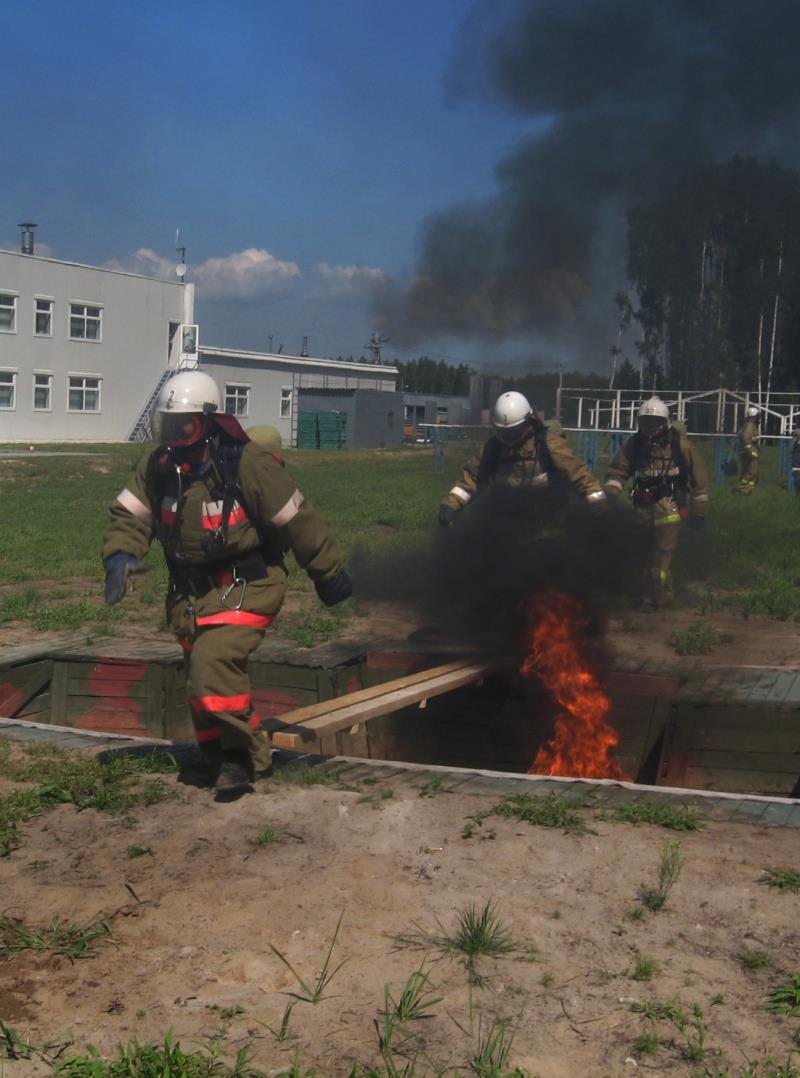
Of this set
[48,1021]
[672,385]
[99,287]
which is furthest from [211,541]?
[99,287]

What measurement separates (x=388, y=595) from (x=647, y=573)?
1.98 m

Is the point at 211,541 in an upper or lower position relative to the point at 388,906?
upper

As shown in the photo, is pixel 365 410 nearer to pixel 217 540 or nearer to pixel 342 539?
pixel 342 539

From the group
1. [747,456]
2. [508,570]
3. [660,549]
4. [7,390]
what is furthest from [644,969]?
[7,390]

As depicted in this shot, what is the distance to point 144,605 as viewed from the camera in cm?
899

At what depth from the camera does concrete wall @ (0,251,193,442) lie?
38156 mm

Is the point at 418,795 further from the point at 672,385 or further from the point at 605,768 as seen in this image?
the point at 672,385

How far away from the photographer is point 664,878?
3570 mm

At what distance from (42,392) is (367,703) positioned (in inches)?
1425

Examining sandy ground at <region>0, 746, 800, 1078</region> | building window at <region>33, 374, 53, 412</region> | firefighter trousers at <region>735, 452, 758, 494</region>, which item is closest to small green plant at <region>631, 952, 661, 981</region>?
sandy ground at <region>0, 746, 800, 1078</region>

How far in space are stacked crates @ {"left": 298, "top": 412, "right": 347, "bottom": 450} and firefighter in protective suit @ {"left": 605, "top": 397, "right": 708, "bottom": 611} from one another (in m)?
35.6

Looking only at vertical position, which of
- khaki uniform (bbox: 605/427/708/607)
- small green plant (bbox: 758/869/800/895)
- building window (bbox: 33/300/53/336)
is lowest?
small green plant (bbox: 758/869/800/895)

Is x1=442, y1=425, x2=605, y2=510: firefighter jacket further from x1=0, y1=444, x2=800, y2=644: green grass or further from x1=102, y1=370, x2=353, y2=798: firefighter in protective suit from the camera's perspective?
x1=102, y1=370, x2=353, y2=798: firefighter in protective suit

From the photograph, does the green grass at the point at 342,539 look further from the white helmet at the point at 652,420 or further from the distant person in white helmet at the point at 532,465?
the distant person in white helmet at the point at 532,465
